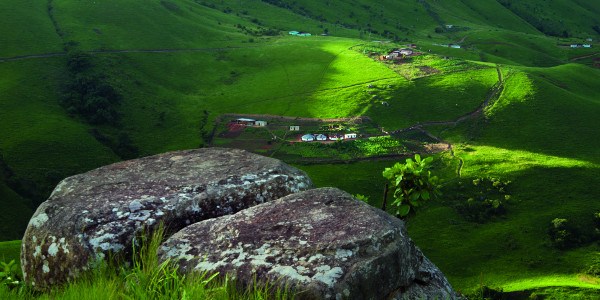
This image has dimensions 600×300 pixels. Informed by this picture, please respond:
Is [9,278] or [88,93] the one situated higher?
[9,278]

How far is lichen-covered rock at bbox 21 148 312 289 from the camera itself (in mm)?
13953

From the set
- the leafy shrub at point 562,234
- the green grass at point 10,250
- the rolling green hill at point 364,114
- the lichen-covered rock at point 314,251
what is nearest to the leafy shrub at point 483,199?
the rolling green hill at point 364,114

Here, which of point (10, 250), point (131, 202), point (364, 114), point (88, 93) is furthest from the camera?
point (88, 93)

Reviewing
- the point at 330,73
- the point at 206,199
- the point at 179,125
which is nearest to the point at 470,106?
the point at 330,73

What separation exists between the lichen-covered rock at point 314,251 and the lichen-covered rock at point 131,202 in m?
1.88

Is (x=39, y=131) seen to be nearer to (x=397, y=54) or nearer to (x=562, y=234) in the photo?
(x=397, y=54)

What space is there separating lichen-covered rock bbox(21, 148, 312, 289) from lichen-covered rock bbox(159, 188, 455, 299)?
188 cm

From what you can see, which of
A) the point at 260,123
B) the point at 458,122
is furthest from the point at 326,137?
the point at 458,122

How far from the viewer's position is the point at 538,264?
Answer: 87.5 meters

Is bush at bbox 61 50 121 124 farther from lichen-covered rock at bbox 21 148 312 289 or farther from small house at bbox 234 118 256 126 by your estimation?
lichen-covered rock at bbox 21 148 312 289

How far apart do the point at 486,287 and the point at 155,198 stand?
224 feet

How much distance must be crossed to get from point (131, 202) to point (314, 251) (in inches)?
254

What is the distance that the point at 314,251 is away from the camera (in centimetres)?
1198

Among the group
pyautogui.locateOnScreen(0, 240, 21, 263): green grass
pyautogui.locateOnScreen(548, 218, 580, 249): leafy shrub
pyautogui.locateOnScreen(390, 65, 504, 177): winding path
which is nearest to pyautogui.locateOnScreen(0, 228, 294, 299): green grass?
pyautogui.locateOnScreen(0, 240, 21, 263): green grass
